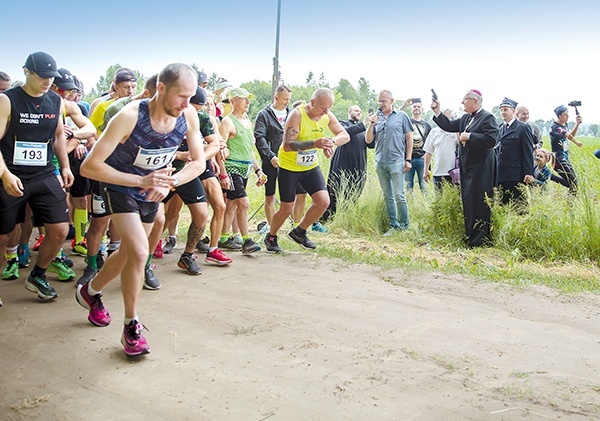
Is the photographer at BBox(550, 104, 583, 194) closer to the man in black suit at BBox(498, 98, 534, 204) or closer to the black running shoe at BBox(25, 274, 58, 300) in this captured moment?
the man in black suit at BBox(498, 98, 534, 204)

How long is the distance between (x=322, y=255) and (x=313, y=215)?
54 centimetres

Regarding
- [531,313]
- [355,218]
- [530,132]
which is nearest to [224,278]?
[531,313]

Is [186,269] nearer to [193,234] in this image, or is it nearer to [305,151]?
[193,234]

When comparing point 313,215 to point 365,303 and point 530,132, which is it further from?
point 530,132

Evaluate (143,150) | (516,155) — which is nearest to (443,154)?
(516,155)

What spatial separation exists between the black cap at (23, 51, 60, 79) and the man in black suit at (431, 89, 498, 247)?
18.8 ft

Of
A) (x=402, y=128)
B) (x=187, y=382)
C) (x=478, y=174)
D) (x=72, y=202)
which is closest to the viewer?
(x=187, y=382)

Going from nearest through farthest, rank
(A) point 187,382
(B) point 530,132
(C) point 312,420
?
(C) point 312,420 → (A) point 187,382 → (B) point 530,132

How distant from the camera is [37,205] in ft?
19.2

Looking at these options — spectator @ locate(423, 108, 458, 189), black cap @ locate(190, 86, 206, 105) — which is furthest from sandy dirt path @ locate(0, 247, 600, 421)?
spectator @ locate(423, 108, 458, 189)

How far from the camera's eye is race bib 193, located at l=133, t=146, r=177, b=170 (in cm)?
466

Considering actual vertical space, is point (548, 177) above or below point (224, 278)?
above

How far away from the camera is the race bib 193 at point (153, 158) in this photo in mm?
4660

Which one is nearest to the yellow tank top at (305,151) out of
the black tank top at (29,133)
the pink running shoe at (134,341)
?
the black tank top at (29,133)
